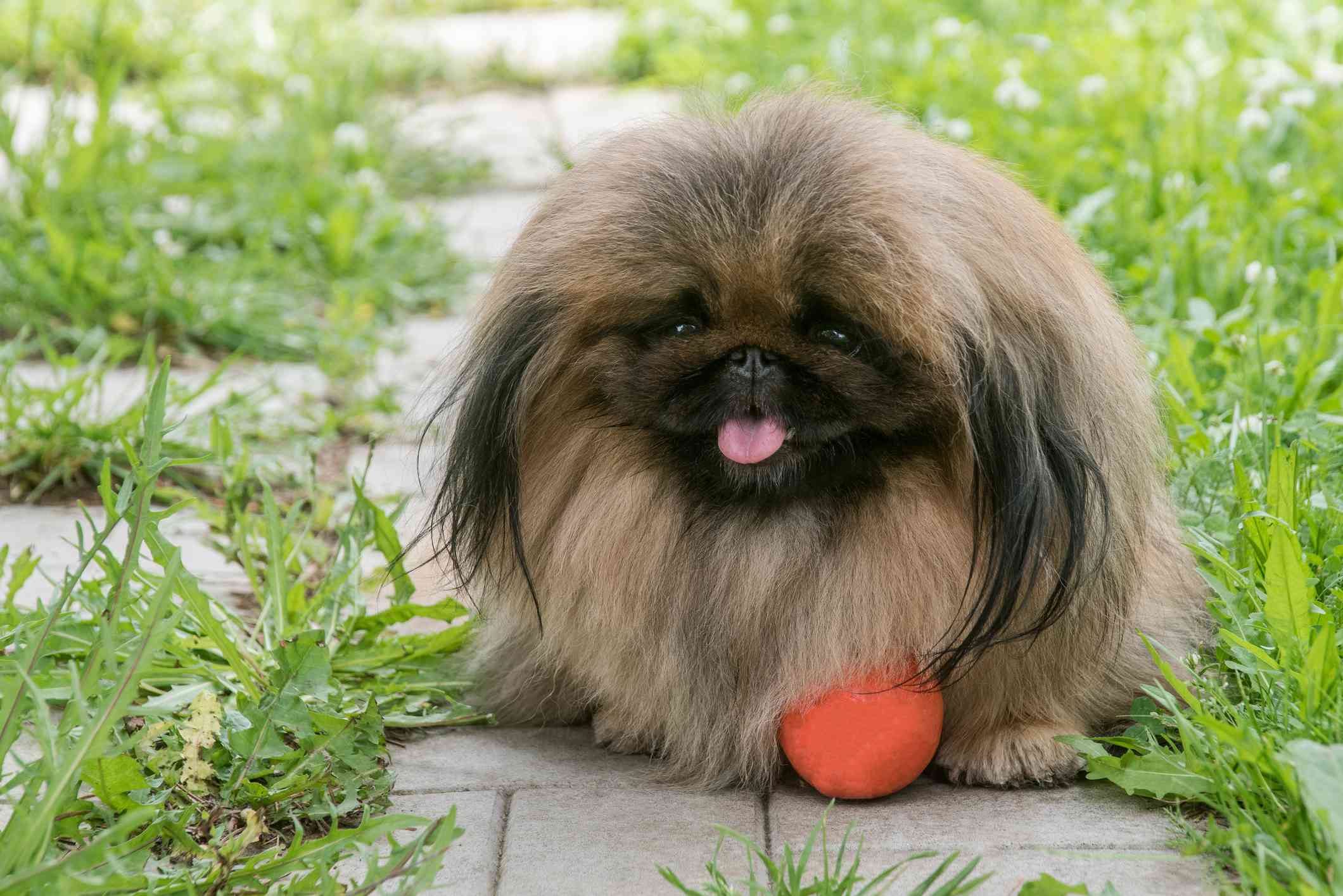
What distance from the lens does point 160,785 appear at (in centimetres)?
214

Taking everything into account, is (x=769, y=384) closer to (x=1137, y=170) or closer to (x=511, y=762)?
(x=511, y=762)

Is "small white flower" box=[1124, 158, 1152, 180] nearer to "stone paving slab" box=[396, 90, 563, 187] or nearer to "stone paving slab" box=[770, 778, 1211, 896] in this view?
"stone paving slab" box=[396, 90, 563, 187]

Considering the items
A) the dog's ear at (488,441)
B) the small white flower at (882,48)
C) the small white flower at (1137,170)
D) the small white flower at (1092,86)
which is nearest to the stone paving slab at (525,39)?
the small white flower at (882,48)

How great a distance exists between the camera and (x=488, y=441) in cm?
224

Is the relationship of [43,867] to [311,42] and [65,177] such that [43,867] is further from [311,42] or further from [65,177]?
[311,42]

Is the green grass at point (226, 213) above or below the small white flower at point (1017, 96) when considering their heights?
below

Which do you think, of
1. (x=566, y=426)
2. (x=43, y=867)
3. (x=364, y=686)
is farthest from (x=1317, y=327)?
(x=43, y=867)

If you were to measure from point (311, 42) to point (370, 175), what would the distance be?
1.81 meters

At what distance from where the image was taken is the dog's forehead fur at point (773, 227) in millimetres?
1941

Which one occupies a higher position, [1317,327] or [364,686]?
[1317,327]

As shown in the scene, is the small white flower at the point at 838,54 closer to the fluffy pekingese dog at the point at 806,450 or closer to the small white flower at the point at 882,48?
the small white flower at the point at 882,48

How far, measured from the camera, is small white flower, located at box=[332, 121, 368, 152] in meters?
5.52

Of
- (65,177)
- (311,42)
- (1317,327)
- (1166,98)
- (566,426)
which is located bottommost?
(566,426)

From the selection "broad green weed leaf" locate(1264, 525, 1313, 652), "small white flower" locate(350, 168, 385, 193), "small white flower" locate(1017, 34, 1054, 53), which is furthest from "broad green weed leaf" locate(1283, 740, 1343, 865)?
"small white flower" locate(1017, 34, 1054, 53)
